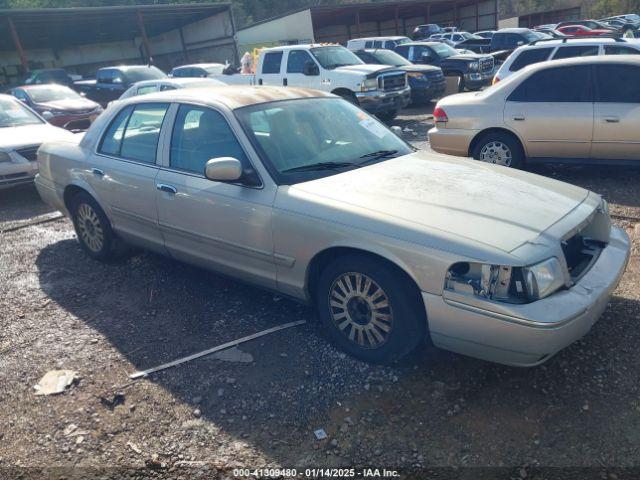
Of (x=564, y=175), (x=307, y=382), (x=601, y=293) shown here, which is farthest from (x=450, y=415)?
(x=564, y=175)

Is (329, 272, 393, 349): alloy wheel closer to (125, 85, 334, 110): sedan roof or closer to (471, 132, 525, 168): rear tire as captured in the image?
(125, 85, 334, 110): sedan roof

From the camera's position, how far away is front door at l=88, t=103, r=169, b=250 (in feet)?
14.2

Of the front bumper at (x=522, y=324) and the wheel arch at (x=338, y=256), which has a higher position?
the wheel arch at (x=338, y=256)

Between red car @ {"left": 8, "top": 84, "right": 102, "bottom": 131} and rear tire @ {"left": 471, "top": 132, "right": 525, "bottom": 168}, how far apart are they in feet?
34.8

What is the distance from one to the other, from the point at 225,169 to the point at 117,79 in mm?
16550

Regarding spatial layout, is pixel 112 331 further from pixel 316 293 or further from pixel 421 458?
pixel 421 458

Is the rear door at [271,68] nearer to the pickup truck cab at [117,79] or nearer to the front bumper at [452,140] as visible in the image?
the pickup truck cab at [117,79]

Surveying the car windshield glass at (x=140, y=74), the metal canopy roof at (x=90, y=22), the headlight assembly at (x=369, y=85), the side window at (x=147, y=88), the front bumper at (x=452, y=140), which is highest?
the metal canopy roof at (x=90, y=22)

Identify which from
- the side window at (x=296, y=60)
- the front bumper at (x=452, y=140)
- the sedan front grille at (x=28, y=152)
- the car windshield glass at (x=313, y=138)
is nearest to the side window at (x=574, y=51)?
the front bumper at (x=452, y=140)

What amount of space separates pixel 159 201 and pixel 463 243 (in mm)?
2483

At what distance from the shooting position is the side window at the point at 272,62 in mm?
13242

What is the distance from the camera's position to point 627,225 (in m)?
5.31

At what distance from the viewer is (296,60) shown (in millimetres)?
13008

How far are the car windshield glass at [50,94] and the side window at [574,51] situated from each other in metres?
11.9
